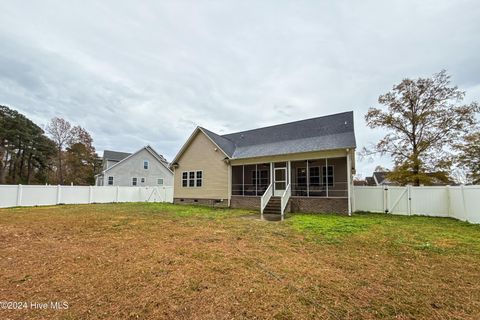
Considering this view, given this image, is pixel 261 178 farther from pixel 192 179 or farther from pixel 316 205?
pixel 192 179

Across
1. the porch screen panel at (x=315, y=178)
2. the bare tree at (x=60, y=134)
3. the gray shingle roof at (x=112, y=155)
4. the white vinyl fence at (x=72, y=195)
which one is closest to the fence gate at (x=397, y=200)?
the porch screen panel at (x=315, y=178)

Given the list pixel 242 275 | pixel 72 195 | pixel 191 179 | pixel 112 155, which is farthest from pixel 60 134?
pixel 242 275

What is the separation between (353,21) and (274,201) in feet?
32.4

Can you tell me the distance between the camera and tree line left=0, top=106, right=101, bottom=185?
102 ft

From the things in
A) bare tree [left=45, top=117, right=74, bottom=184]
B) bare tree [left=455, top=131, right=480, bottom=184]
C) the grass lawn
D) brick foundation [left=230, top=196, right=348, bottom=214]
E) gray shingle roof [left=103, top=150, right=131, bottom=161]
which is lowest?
the grass lawn

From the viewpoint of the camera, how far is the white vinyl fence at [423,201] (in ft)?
32.8

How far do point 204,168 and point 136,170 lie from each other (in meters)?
16.5

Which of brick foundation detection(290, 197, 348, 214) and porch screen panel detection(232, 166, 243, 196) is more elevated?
porch screen panel detection(232, 166, 243, 196)

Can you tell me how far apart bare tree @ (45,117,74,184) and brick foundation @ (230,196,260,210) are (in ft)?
104

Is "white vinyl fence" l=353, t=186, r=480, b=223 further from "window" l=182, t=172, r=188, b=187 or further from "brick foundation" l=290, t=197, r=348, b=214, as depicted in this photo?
"window" l=182, t=172, r=188, b=187

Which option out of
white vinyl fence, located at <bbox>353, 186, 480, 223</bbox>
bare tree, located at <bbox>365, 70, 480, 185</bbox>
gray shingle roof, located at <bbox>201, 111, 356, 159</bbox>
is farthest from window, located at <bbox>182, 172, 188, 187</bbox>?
bare tree, located at <bbox>365, 70, 480, 185</bbox>

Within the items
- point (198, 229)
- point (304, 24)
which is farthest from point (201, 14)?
point (198, 229)

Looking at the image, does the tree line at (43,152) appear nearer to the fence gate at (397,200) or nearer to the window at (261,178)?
the window at (261,178)

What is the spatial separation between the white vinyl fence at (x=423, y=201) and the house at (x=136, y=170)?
2280cm
